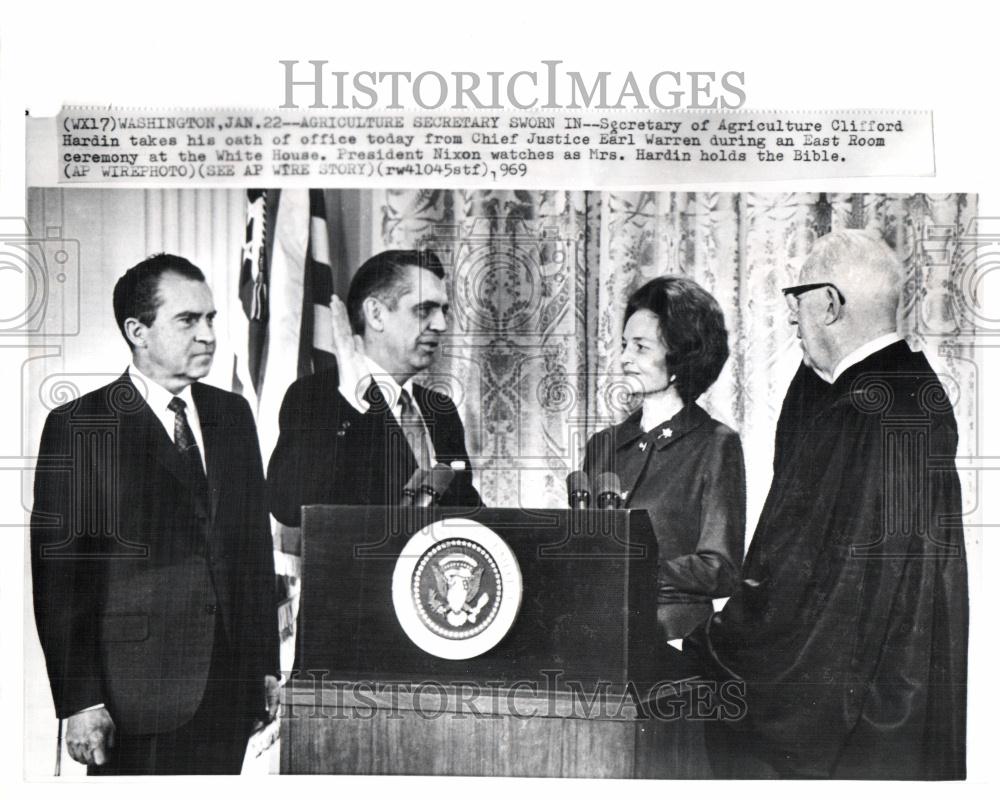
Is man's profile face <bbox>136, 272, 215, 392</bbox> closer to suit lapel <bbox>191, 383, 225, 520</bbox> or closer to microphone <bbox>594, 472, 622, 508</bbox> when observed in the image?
suit lapel <bbox>191, 383, 225, 520</bbox>

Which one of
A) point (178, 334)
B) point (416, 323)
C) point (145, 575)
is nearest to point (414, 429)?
point (416, 323)

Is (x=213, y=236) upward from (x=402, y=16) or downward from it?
downward

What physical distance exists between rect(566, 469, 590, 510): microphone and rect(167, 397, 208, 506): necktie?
162cm

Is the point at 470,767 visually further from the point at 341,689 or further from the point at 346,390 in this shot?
the point at 346,390

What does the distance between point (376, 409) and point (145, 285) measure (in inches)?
45.9

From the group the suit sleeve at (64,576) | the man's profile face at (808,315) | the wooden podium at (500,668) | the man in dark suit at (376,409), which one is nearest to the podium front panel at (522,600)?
the wooden podium at (500,668)

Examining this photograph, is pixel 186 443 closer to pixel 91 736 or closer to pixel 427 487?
pixel 427 487

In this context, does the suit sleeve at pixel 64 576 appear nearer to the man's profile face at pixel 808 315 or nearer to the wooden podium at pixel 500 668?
the wooden podium at pixel 500 668

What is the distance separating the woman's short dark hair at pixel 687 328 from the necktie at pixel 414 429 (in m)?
1.03

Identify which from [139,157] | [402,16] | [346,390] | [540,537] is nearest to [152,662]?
[346,390]

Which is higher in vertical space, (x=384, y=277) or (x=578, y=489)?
(x=384, y=277)

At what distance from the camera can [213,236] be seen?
4.92 meters

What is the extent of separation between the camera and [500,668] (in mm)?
4809

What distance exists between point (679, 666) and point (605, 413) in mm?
1161
